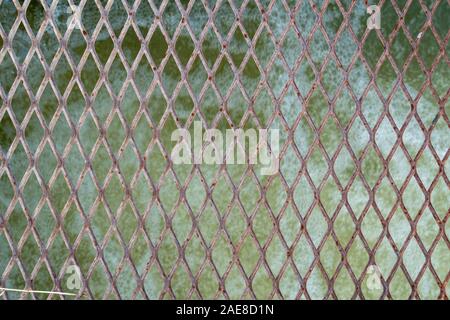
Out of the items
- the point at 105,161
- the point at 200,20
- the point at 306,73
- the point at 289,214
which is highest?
the point at 200,20

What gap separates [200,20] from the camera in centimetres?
176

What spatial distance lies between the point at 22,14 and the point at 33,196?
65 cm

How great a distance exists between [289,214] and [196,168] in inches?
23.8

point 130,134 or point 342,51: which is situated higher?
point 342,51

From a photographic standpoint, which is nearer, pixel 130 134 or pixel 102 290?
pixel 130 134

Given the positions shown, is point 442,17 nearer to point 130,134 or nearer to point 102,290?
point 130,134

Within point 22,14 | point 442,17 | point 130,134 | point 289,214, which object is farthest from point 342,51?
point 22,14

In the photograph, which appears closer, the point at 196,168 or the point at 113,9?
the point at 196,168

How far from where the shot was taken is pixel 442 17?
1.77 m

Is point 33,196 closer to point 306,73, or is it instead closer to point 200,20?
point 200,20
